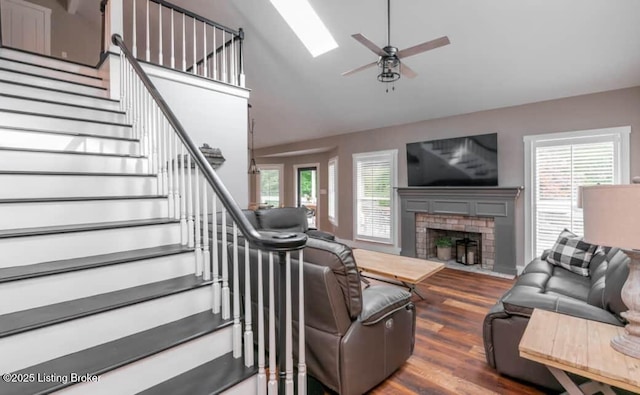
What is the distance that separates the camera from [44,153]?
2348 millimetres

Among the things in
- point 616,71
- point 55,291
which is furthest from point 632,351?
point 616,71

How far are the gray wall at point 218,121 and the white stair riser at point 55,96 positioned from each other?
0.70 meters

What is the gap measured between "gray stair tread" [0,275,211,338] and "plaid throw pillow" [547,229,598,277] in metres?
3.54

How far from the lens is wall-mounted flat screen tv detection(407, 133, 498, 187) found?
4.88 m

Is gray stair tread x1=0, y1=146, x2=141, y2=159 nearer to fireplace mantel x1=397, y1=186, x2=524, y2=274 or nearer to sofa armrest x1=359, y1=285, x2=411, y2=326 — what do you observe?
sofa armrest x1=359, y1=285, x2=411, y2=326

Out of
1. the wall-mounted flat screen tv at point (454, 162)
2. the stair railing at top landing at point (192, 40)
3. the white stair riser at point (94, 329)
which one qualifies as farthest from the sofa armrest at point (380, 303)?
the stair railing at top landing at point (192, 40)

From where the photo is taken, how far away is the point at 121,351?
4.66 feet

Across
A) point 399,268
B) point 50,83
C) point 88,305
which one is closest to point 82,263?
point 88,305

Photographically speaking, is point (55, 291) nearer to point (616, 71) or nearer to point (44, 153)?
point (44, 153)

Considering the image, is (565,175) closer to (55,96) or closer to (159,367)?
(159,367)

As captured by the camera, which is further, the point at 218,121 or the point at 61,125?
the point at 218,121

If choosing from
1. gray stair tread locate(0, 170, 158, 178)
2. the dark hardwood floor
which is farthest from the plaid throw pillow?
gray stair tread locate(0, 170, 158, 178)

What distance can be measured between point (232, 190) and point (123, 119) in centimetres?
166

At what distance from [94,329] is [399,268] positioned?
2.92m
